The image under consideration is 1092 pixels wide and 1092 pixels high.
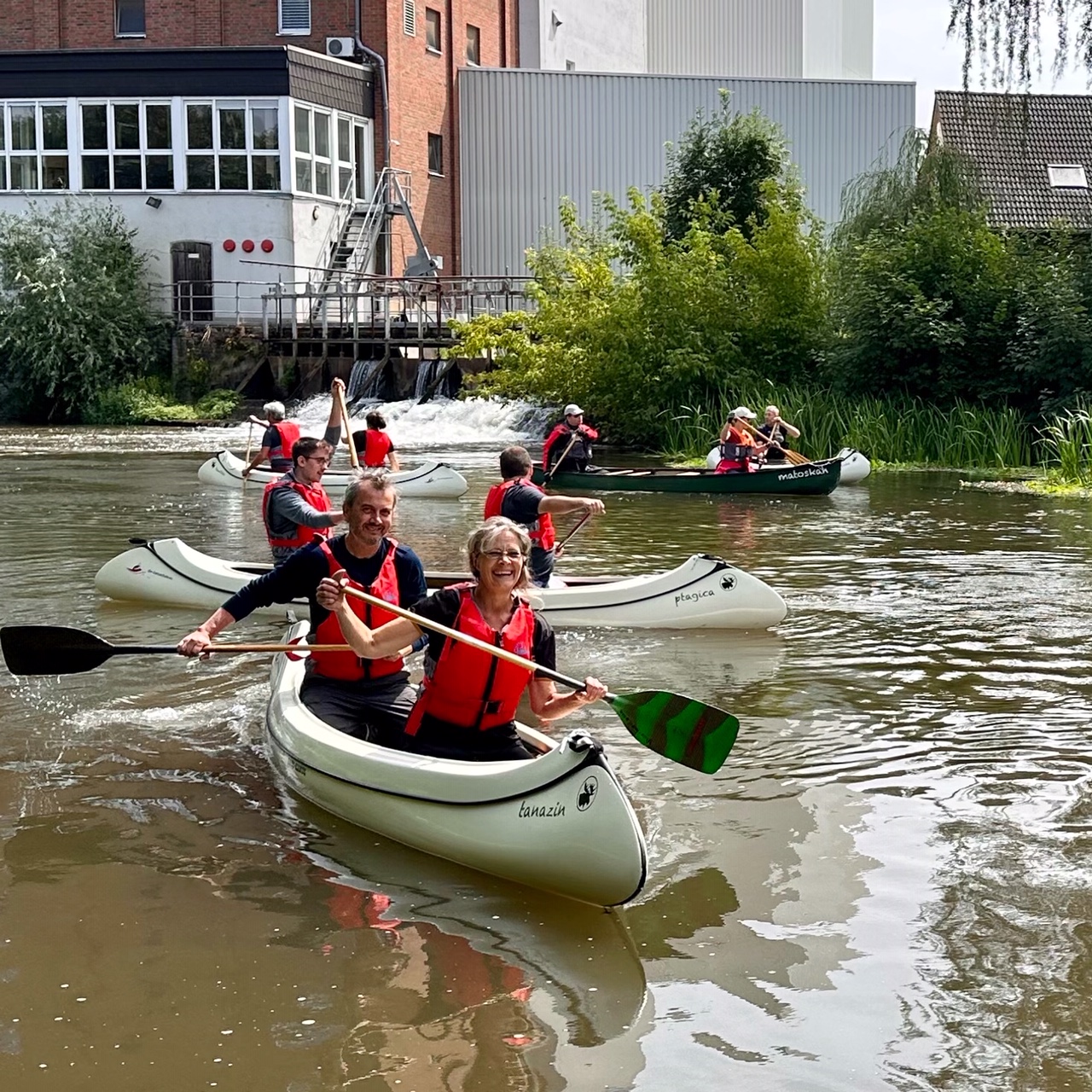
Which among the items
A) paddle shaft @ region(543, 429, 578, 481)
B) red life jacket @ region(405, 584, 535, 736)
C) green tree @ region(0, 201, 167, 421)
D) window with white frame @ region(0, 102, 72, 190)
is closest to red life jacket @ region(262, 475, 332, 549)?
red life jacket @ region(405, 584, 535, 736)

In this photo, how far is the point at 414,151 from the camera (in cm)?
3719

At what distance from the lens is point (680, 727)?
6.17 metres

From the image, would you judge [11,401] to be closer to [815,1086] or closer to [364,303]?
[364,303]

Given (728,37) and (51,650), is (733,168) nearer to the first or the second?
(728,37)

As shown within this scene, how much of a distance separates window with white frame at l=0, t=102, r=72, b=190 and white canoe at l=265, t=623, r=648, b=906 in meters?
30.8

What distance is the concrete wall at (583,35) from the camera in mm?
41188

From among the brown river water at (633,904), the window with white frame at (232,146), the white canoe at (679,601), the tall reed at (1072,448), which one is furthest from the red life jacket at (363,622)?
the window with white frame at (232,146)

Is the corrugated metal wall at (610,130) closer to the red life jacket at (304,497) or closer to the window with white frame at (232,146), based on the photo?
the window with white frame at (232,146)

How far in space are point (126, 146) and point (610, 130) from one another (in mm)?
11316

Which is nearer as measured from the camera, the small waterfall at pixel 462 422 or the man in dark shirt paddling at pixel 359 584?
the man in dark shirt paddling at pixel 359 584

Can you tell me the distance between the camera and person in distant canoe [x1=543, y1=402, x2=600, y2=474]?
18.8 metres

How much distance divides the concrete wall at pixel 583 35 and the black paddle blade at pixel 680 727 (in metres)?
37.1

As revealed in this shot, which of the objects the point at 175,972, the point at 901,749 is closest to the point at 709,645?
the point at 901,749

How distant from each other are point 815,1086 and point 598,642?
238 inches
